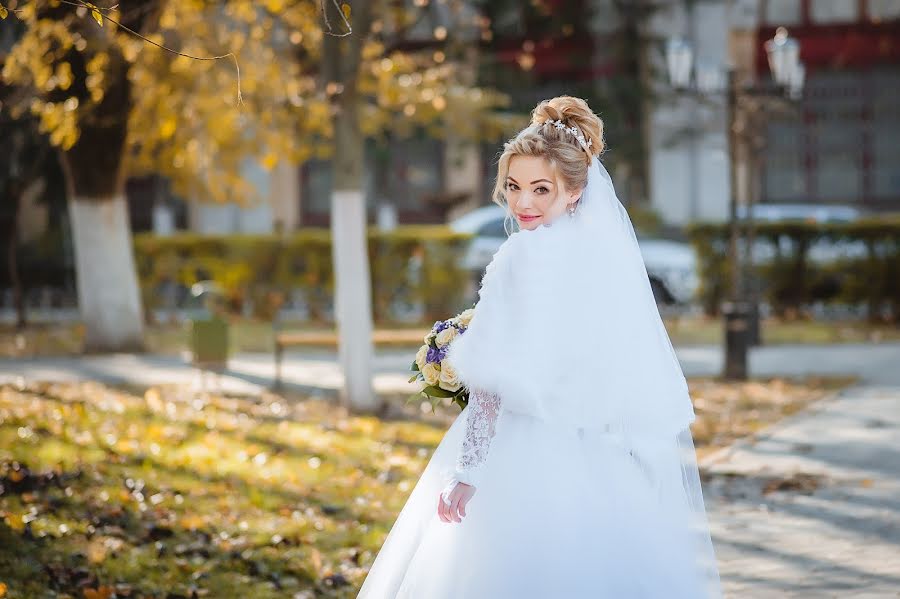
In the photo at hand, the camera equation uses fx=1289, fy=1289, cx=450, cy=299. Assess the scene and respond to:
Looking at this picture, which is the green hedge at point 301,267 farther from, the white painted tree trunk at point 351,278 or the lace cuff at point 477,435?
the lace cuff at point 477,435

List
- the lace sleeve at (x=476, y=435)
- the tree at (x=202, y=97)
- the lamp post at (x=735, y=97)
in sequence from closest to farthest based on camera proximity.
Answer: the lace sleeve at (x=476, y=435) < the tree at (x=202, y=97) < the lamp post at (x=735, y=97)

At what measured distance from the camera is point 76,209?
16.7 metres

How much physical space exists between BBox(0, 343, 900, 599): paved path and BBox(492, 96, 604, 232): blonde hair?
259cm

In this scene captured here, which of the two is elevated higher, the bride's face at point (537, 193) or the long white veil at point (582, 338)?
the bride's face at point (537, 193)

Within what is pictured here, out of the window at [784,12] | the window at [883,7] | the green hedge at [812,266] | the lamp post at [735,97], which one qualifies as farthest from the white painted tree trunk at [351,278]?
the window at [883,7]

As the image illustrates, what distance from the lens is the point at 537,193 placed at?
13.0 ft

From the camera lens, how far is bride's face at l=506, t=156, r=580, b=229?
3945mm

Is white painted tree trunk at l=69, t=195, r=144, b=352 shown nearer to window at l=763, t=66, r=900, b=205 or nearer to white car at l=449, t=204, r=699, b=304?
white car at l=449, t=204, r=699, b=304

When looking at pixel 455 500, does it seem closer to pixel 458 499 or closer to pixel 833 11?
pixel 458 499

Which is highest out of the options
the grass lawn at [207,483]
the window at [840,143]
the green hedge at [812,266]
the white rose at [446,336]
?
the window at [840,143]

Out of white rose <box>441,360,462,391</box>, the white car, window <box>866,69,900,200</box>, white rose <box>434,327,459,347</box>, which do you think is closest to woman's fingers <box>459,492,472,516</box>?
white rose <box>441,360,462,391</box>

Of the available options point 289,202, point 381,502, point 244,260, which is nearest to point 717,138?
point 289,202

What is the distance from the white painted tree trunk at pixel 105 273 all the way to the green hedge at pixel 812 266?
948 cm

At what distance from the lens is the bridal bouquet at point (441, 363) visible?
13.7 ft
